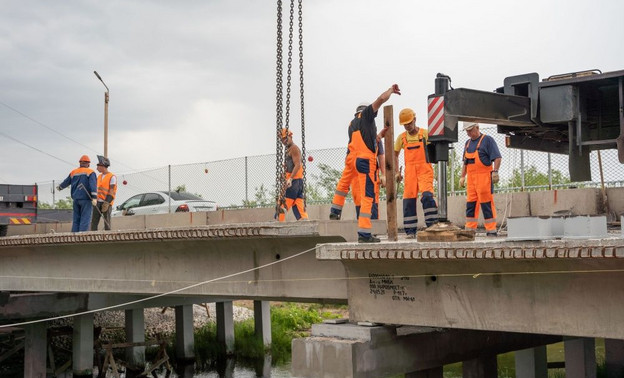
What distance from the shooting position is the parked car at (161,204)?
23.2 meters

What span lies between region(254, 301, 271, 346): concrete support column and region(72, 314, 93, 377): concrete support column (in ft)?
19.5

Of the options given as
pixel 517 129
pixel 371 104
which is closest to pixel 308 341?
pixel 371 104

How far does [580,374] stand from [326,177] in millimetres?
7637

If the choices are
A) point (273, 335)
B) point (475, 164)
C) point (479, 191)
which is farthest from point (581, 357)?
point (273, 335)

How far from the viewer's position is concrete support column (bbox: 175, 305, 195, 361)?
24234 millimetres

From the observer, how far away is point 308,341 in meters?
8.62

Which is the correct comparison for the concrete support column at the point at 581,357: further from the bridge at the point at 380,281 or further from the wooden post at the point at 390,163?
the wooden post at the point at 390,163

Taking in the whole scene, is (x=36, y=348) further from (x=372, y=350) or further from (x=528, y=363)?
(x=372, y=350)

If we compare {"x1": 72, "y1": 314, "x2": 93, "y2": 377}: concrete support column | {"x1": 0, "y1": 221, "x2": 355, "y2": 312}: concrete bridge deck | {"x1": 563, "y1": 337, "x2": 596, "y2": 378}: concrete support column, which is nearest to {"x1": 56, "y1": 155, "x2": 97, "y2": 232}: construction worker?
{"x1": 0, "y1": 221, "x2": 355, "y2": 312}: concrete bridge deck

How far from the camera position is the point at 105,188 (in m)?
16.8

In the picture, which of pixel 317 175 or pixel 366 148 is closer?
pixel 366 148

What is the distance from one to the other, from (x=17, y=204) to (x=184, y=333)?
6231 millimetres

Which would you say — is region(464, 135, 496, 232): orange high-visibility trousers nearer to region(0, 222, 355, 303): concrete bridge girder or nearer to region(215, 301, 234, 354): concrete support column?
region(0, 222, 355, 303): concrete bridge girder

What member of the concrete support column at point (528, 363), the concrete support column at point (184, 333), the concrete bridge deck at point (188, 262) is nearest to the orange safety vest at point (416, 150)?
the concrete bridge deck at point (188, 262)
